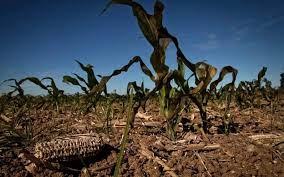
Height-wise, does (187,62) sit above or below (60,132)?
above

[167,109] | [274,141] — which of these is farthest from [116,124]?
[274,141]

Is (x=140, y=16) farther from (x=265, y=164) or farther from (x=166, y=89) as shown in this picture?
(x=265, y=164)

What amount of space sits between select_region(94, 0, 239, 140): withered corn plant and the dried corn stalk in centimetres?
34

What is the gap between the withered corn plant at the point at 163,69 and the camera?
155 centimetres

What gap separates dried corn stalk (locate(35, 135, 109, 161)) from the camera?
61.7 inches

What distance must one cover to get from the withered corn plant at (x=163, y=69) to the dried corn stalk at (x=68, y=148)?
1.10 ft

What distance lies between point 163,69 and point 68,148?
720 mm

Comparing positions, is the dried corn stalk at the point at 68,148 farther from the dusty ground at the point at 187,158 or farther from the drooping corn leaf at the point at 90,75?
the drooping corn leaf at the point at 90,75

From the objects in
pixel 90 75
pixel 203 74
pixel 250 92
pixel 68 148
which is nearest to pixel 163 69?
pixel 203 74

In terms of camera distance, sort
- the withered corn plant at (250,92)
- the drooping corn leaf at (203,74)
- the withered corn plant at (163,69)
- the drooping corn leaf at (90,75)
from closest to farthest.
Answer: the withered corn plant at (163,69), the drooping corn leaf at (203,74), the drooping corn leaf at (90,75), the withered corn plant at (250,92)

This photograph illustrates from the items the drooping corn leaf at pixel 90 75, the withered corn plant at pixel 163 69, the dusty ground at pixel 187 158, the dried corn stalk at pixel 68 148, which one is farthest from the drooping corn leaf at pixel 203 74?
the drooping corn leaf at pixel 90 75

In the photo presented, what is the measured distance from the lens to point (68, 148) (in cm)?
161

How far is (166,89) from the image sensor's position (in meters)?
2.04

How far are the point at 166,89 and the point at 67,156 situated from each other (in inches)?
32.5
